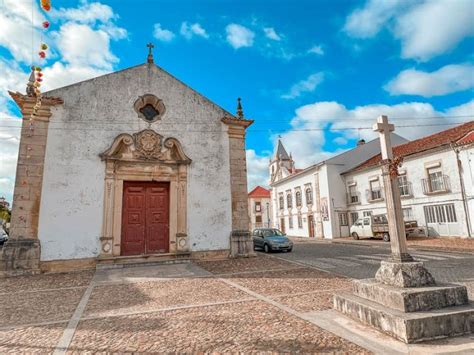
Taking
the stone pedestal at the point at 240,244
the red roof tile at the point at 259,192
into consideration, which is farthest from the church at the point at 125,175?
the red roof tile at the point at 259,192

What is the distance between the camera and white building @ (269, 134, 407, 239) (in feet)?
81.8

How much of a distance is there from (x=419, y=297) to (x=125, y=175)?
9.47m

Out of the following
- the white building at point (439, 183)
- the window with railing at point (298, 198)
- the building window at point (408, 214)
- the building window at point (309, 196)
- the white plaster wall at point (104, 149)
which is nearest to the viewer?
the white plaster wall at point (104, 149)

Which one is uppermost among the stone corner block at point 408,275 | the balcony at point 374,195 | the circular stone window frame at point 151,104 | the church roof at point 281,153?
the church roof at point 281,153

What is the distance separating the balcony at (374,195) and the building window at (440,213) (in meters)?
3.49

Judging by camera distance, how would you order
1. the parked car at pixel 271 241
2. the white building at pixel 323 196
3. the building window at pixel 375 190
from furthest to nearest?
the white building at pixel 323 196, the building window at pixel 375 190, the parked car at pixel 271 241

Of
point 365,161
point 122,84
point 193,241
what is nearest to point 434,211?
point 365,161

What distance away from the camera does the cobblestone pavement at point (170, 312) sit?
3455 millimetres

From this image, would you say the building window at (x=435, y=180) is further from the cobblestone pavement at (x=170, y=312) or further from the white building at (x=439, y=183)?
the cobblestone pavement at (x=170, y=312)

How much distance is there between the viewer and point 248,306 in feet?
16.2

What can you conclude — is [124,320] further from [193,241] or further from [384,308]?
[193,241]

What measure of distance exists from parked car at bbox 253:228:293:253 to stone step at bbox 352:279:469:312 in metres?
11.0

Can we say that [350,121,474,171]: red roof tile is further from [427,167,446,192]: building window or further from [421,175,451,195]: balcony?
[421,175,451,195]: balcony

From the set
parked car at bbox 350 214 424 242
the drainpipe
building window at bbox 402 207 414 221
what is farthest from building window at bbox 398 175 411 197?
the drainpipe
